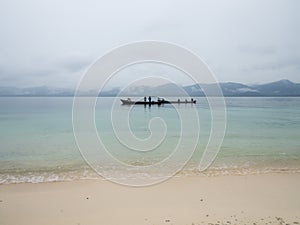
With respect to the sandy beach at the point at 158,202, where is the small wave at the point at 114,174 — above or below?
below

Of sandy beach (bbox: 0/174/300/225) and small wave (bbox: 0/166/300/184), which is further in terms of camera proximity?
small wave (bbox: 0/166/300/184)

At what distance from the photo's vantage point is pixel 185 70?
173 inches

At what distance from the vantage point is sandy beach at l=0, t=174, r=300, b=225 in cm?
414

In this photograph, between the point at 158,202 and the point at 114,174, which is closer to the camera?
the point at 158,202

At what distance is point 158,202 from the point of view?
4.81m

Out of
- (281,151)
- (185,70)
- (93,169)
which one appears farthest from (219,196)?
(281,151)

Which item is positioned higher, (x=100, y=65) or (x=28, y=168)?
(x=100, y=65)

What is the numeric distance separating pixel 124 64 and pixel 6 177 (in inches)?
168

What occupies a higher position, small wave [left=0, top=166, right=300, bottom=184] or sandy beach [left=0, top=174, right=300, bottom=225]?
sandy beach [left=0, top=174, right=300, bottom=225]

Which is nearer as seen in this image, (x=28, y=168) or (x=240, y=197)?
(x=240, y=197)

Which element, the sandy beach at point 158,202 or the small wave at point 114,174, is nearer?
the sandy beach at point 158,202

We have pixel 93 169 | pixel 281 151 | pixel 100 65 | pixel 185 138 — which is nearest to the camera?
pixel 100 65

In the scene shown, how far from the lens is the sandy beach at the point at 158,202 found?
4137 mm

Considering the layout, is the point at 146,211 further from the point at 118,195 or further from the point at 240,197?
the point at 240,197
